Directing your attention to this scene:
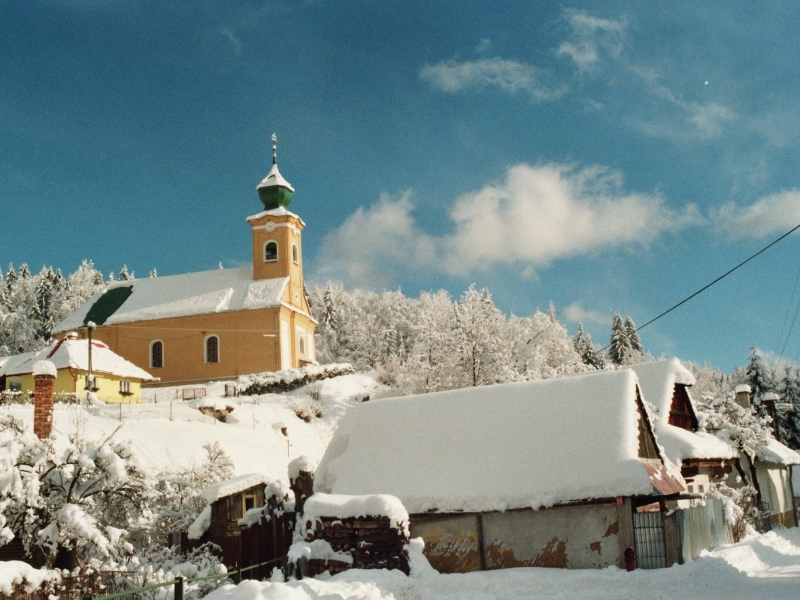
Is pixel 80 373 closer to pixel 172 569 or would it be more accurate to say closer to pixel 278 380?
pixel 278 380

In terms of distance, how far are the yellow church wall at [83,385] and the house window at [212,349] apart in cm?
749

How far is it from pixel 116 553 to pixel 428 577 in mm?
6244

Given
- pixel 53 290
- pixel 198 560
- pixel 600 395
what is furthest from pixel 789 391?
pixel 53 290

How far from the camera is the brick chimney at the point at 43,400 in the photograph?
816 inches

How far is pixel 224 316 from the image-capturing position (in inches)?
2041

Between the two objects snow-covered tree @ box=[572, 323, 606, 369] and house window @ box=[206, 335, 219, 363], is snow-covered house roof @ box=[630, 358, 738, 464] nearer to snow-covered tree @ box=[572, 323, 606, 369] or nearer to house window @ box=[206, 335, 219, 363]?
house window @ box=[206, 335, 219, 363]

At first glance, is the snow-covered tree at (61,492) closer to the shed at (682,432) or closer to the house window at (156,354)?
the shed at (682,432)

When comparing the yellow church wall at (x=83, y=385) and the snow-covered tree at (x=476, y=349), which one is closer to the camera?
the yellow church wall at (x=83, y=385)

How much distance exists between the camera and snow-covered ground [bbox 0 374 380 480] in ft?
95.5

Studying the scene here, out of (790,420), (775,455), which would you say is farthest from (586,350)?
(775,455)

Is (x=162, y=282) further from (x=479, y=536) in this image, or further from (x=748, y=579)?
(x=748, y=579)

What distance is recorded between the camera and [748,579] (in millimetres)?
14352

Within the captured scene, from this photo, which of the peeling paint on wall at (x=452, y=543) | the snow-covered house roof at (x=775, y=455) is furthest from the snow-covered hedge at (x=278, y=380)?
the peeling paint on wall at (x=452, y=543)

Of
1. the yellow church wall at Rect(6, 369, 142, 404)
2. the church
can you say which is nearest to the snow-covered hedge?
the church
